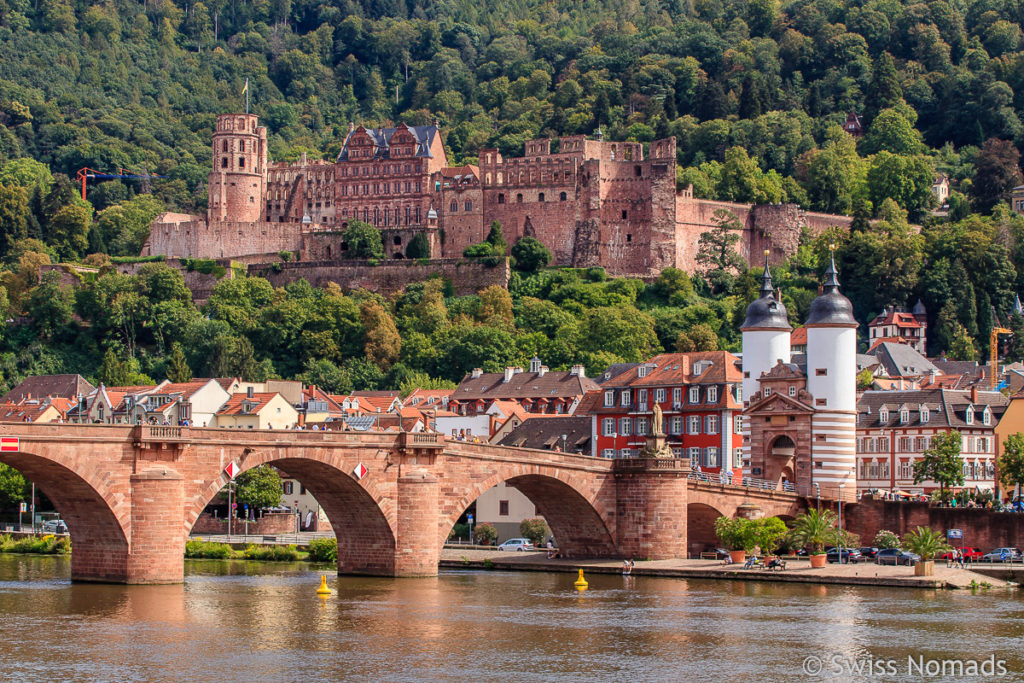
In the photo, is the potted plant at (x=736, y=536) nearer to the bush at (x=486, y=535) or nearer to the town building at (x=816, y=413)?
the town building at (x=816, y=413)

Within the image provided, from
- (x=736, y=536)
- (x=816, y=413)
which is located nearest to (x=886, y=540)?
(x=816, y=413)

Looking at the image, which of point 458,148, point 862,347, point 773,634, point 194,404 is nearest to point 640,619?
point 773,634

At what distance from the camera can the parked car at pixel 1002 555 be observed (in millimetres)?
69562

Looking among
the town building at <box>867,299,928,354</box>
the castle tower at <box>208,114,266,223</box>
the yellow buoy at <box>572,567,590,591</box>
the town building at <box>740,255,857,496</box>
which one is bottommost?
the yellow buoy at <box>572,567,590,591</box>

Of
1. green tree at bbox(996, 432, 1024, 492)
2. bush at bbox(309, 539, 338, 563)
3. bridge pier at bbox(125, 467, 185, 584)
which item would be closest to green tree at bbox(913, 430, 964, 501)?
green tree at bbox(996, 432, 1024, 492)

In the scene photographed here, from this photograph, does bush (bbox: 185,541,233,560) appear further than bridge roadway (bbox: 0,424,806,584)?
Yes

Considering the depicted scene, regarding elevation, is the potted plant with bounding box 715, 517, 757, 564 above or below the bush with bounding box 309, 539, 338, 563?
above

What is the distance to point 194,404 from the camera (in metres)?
99.7

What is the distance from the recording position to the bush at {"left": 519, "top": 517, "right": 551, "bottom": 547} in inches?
3260

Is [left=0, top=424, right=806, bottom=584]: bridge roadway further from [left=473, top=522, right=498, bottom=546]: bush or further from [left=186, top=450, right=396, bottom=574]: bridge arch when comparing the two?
[left=473, top=522, right=498, bottom=546]: bush

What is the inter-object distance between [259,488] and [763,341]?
2733 centimetres

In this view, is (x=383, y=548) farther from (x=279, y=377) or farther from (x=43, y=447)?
(x=279, y=377)

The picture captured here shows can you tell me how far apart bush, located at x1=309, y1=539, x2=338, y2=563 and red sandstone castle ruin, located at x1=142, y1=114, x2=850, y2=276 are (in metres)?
66.4

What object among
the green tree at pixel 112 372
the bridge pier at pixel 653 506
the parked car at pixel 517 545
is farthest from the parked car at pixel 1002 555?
the green tree at pixel 112 372
